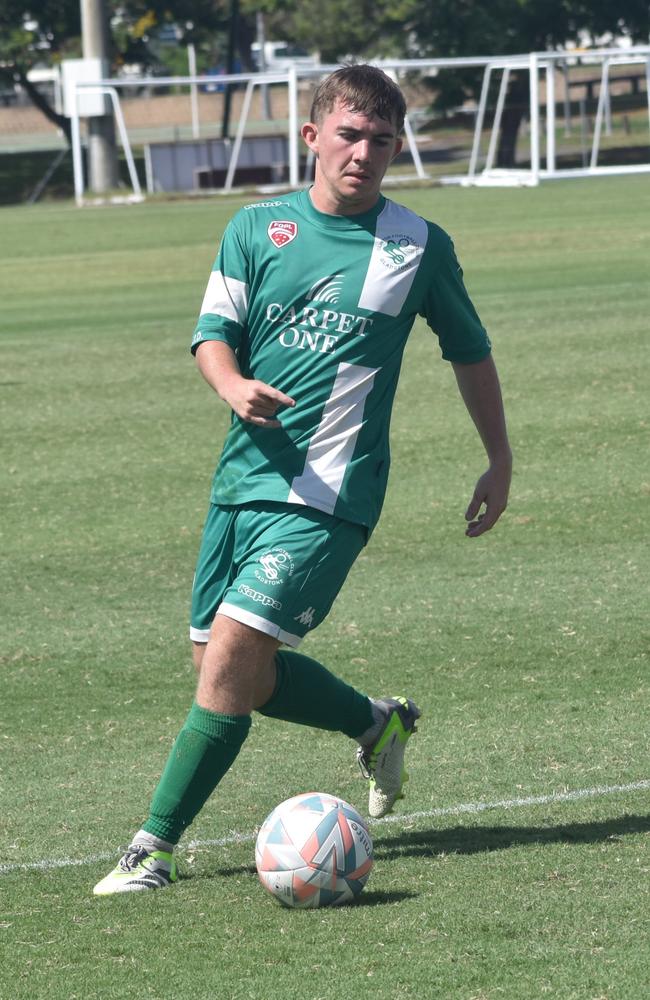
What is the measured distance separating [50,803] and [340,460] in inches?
62.3

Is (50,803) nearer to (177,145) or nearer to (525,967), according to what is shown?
(525,967)

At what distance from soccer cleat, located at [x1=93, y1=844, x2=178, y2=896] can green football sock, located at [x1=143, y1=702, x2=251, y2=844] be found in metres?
0.06

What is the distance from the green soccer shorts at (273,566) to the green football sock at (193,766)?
271mm

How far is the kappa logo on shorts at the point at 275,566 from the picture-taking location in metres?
4.22

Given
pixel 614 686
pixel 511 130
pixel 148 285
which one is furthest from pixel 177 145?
pixel 614 686

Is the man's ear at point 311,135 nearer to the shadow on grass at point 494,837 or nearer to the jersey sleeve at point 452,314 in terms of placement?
the jersey sleeve at point 452,314

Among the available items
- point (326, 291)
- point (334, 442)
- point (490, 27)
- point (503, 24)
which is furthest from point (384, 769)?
point (503, 24)

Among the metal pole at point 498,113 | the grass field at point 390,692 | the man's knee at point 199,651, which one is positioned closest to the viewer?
the grass field at point 390,692

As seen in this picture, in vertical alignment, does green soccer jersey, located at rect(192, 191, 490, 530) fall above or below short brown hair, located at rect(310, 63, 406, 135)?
below

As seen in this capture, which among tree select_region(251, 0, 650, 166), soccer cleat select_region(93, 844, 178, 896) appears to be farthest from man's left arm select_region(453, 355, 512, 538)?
tree select_region(251, 0, 650, 166)

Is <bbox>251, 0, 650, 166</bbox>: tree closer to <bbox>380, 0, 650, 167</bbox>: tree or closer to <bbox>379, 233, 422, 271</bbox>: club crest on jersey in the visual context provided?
<bbox>380, 0, 650, 167</bbox>: tree

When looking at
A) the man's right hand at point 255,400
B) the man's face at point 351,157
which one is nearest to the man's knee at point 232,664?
the man's right hand at point 255,400

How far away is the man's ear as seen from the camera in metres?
4.43

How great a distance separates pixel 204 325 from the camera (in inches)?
171
